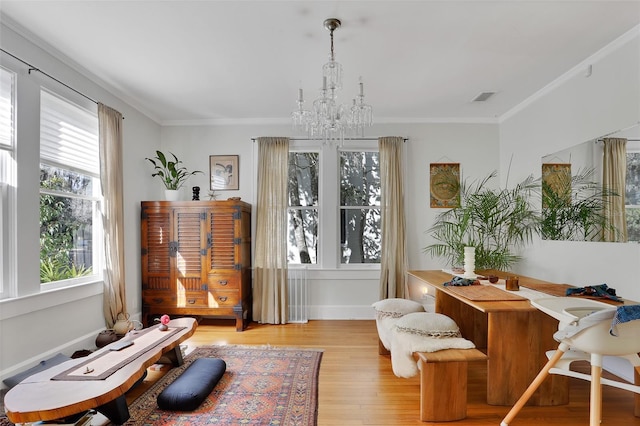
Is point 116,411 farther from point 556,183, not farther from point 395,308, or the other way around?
point 556,183

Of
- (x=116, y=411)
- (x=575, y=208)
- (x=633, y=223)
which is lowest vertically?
(x=116, y=411)

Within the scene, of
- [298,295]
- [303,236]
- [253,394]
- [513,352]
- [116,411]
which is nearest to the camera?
[116,411]

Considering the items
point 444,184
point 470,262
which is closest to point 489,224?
point 444,184

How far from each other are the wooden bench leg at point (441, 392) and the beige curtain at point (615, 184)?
1.74 m

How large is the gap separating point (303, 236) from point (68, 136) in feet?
9.47

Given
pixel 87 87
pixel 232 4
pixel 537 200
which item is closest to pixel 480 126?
pixel 537 200

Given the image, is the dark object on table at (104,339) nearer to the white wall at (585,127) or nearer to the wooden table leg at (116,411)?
the wooden table leg at (116,411)

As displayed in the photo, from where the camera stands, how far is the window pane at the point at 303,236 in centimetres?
486

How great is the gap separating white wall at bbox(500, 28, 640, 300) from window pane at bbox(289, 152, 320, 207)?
2.64 m

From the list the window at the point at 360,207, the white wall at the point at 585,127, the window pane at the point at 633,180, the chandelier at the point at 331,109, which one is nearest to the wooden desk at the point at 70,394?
the chandelier at the point at 331,109

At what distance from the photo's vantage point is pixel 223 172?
4816mm

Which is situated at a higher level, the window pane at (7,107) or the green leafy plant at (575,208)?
the window pane at (7,107)

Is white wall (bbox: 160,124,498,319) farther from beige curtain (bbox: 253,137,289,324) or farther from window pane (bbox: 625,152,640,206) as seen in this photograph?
window pane (bbox: 625,152,640,206)

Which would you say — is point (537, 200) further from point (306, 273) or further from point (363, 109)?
point (306, 273)
